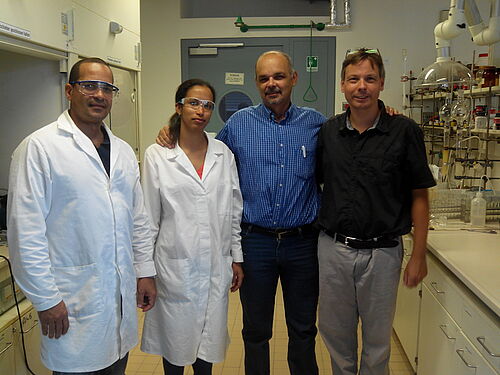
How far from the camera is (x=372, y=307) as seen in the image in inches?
71.7

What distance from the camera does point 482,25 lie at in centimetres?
241

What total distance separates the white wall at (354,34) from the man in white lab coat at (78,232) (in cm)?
259

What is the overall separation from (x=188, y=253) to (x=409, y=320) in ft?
4.41

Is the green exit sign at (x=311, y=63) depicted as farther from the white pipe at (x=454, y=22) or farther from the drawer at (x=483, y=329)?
the drawer at (x=483, y=329)

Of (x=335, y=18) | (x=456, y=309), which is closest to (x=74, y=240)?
(x=456, y=309)

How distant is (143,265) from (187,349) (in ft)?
1.29

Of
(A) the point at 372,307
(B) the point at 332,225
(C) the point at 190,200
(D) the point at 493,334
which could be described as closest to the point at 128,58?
(C) the point at 190,200

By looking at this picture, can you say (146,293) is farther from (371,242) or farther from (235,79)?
(235,79)

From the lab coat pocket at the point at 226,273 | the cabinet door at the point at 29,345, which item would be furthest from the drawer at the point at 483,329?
the cabinet door at the point at 29,345

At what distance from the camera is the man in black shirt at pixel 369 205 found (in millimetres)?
1739

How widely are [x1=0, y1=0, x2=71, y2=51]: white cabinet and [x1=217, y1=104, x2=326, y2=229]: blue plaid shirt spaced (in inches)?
37.9

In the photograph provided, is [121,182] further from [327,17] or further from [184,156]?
[327,17]

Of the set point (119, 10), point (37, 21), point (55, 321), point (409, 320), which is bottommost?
point (409, 320)

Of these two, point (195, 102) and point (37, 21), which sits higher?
point (37, 21)
